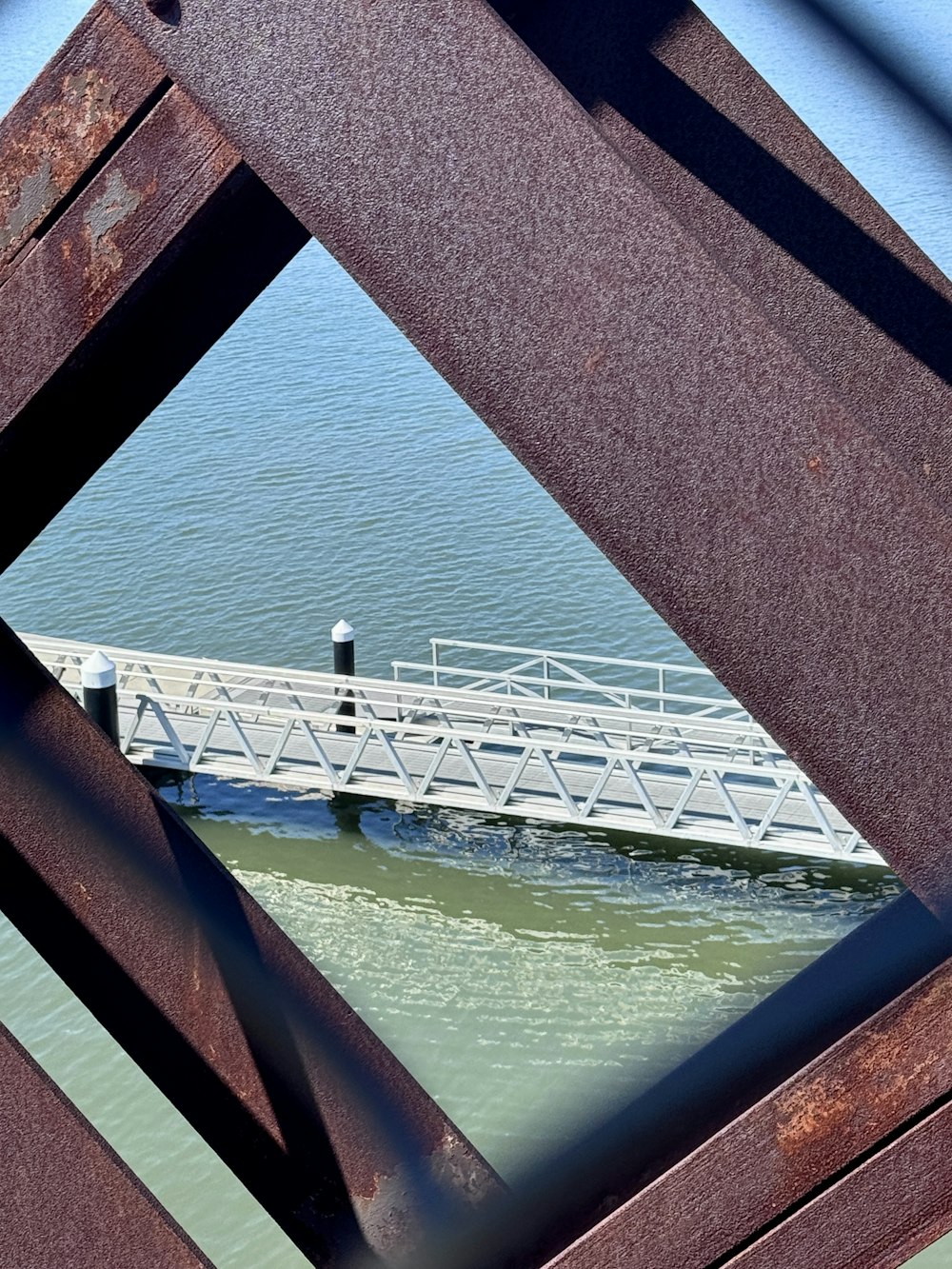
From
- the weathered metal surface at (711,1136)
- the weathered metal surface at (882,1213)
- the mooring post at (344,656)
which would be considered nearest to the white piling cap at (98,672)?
the mooring post at (344,656)

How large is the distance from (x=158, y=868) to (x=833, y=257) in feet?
2.12

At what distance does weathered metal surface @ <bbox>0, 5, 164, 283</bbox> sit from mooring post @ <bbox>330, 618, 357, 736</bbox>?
10740 millimetres

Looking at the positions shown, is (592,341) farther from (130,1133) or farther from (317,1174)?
(130,1133)

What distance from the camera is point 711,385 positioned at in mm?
722

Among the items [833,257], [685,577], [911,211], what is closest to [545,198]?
[685,577]

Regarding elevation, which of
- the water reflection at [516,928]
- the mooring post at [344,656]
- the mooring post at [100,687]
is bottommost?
the water reflection at [516,928]

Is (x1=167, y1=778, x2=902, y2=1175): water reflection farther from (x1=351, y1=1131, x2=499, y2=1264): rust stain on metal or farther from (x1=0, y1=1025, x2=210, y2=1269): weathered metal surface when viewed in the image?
(x1=0, y1=1025, x2=210, y2=1269): weathered metal surface

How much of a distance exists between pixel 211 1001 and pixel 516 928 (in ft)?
29.0

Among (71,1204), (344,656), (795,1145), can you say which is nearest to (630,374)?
(795,1145)

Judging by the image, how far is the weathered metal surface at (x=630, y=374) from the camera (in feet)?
2.36

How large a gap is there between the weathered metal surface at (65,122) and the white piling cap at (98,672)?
9960 millimetres

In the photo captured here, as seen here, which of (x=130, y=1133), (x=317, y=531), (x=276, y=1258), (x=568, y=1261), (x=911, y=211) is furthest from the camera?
(x=317, y=531)

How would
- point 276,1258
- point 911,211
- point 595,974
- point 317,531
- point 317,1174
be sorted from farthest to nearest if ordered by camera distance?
point 317,531 < point 911,211 < point 595,974 < point 276,1258 < point 317,1174

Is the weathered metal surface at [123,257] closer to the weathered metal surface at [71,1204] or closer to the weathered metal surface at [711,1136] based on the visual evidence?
the weathered metal surface at [71,1204]
